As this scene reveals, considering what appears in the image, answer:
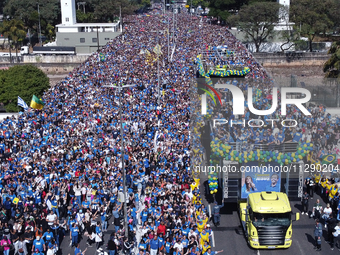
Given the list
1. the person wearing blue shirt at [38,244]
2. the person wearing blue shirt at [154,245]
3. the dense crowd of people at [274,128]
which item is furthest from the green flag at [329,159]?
the person wearing blue shirt at [38,244]

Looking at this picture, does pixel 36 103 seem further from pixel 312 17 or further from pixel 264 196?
pixel 312 17

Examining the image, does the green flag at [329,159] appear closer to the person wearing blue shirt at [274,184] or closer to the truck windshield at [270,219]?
the person wearing blue shirt at [274,184]

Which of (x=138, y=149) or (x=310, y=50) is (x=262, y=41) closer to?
(x=310, y=50)

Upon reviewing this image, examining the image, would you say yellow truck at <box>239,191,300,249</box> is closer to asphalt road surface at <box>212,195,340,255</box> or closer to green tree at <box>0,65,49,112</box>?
asphalt road surface at <box>212,195,340,255</box>

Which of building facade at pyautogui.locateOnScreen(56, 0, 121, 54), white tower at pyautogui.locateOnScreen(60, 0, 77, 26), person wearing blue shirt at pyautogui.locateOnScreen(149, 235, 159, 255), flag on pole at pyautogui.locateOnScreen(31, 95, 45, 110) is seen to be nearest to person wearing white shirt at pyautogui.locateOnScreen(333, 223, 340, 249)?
person wearing blue shirt at pyautogui.locateOnScreen(149, 235, 159, 255)

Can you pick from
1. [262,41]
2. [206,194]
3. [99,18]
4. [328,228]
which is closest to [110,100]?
[206,194]

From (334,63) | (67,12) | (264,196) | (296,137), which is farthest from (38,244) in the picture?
(67,12)
